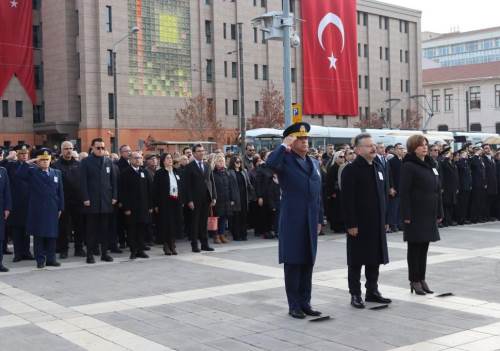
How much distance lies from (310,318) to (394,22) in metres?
74.6

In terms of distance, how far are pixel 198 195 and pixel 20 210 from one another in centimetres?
341

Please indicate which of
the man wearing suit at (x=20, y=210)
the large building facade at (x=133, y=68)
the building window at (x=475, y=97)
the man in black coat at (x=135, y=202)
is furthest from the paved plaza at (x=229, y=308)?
the building window at (x=475, y=97)

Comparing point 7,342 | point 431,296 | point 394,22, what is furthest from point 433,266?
point 394,22

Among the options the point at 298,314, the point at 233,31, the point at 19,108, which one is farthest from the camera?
the point at 233,31

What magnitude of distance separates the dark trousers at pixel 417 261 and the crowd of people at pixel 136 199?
1.94 ft

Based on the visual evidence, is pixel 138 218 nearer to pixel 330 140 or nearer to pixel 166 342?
pixel 166 342

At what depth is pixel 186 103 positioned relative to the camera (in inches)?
2188

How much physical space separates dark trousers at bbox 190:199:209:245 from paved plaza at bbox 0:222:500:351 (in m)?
1.11

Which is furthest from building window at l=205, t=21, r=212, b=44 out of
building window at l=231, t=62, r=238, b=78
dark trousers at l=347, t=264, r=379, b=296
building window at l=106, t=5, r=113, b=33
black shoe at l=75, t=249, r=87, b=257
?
dark trousers at l=347, t=264, r=379, b=296

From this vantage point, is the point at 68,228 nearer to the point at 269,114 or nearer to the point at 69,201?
the point at 69,201

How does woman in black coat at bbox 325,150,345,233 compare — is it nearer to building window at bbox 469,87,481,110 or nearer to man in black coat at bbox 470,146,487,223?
man in black coat at bbox 470,146,487,223

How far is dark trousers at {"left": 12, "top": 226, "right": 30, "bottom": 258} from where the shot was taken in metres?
13.0

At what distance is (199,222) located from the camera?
1417cm

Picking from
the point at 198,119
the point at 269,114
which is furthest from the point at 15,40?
the point at 269,114
